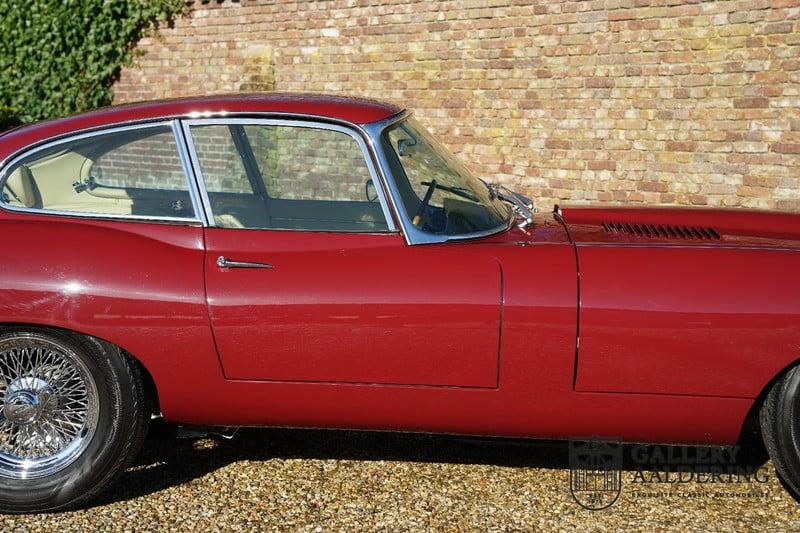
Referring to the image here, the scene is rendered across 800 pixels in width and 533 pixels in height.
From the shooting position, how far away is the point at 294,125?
3.25m

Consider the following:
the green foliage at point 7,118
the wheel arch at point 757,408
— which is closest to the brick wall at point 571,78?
the green foliage at point 7,118

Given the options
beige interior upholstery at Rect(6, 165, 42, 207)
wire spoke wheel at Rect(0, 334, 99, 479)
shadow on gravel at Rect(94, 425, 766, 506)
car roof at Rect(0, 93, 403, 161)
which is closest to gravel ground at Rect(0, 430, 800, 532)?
shadow on gravel at Rect(94, 425, 766, 506)

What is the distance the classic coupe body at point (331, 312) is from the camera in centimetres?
292

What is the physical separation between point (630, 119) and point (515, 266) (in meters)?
4.64

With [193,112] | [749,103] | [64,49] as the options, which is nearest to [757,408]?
[193,112]

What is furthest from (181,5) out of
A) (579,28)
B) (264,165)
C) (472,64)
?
(264,165)

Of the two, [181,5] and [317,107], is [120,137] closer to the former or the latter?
[317,107]

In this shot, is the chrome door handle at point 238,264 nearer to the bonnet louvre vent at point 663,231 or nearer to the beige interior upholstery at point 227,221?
the beige interior upholstery at point 227,221

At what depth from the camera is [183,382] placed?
3.09 m

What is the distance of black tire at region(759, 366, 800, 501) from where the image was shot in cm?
289

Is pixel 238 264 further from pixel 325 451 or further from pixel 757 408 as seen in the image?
pixel 757 408

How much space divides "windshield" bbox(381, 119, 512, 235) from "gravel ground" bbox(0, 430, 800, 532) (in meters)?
0.90

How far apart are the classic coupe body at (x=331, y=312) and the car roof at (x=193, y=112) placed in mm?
12

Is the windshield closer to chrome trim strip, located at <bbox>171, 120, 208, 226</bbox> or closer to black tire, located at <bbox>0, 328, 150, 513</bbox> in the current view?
chrome trim strip, located at <bbox>171, 120, 208, 226</bbox>
